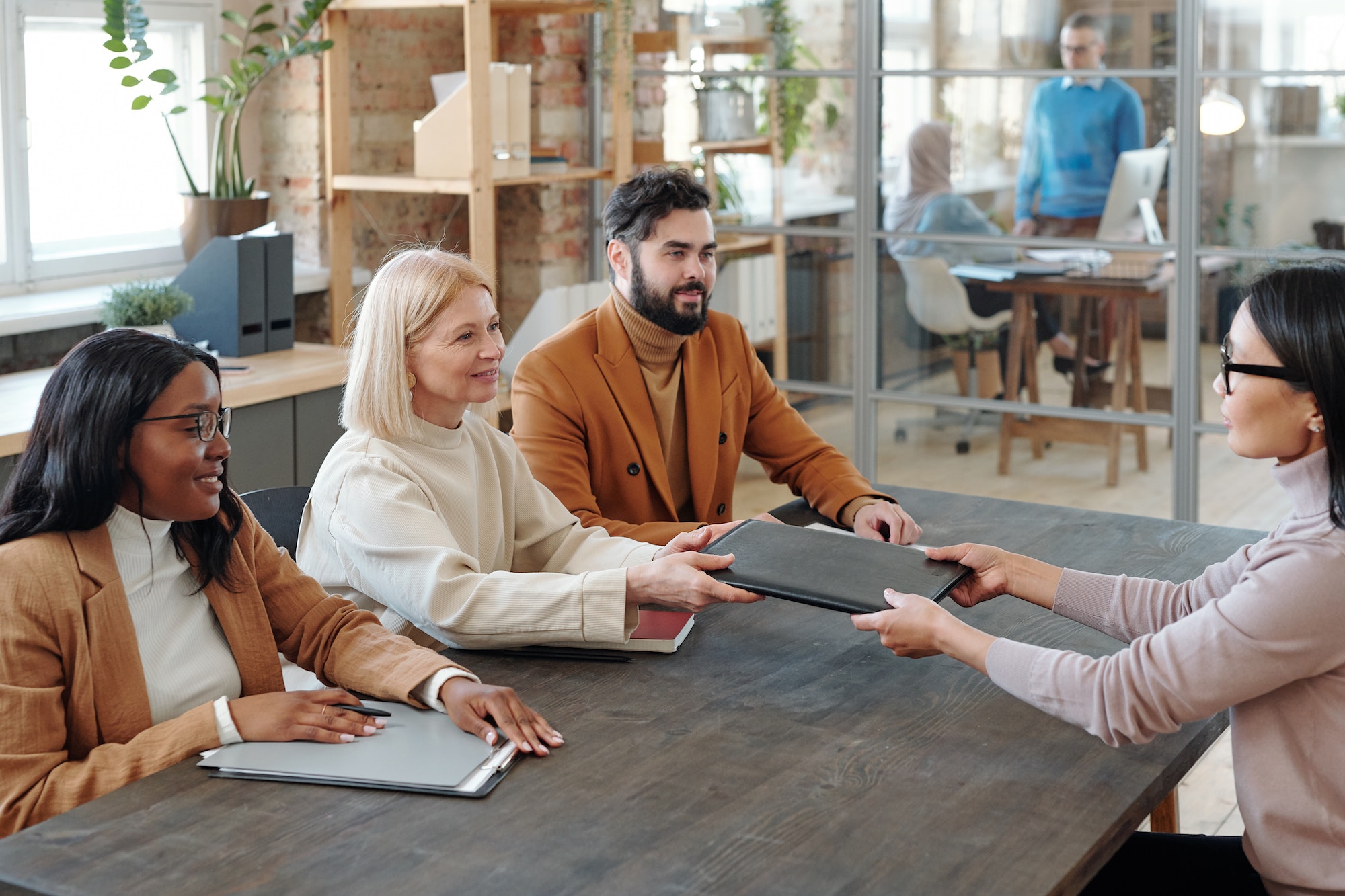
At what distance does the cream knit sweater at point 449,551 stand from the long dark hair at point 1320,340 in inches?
31.7

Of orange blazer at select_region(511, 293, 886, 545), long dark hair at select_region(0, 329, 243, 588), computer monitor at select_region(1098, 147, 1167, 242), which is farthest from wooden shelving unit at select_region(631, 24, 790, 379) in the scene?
long dark hair at select_region(0, 329, 243, 588)

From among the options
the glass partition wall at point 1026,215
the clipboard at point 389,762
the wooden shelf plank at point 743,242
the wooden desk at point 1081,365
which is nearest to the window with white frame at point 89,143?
the glass partition wall at point 1026,215

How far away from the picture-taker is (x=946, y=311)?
4.38 meters

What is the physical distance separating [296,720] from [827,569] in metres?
0.66

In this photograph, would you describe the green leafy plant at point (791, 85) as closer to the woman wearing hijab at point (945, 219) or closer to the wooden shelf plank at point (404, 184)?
the woman wearing hijab at point (945, 219)

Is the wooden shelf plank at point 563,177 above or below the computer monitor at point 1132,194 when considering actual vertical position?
above

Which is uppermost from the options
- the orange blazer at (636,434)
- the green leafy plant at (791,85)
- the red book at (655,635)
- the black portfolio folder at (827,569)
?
the green leafy plant at (791,85)

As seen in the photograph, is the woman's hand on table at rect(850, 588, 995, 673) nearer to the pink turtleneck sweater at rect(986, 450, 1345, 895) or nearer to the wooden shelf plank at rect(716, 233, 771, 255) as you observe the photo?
the pink turtleneck sweater at rect(986, 450, 1345, 895)

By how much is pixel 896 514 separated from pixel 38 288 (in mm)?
2672

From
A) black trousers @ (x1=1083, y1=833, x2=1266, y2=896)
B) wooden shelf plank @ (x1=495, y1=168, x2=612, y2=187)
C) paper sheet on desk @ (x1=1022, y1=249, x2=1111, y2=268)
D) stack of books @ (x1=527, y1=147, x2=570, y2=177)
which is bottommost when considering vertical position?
black trousers @ (x1=1083, y1=833, x2=1266, y2=896)

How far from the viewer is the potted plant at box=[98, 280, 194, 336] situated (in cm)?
342

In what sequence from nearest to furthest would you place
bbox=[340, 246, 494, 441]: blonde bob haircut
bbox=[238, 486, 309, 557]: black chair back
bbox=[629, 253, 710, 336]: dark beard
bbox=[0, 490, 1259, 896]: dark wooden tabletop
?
bbox=[0, 490, 1259, 896]: dark wooden tabletop, bbox=[340, 246, 494, 441]: blonde bob haircut, bbox=[238, 486, 309, 557]: black chair back, bbox=[629, 253, 710, 336]: dark beard

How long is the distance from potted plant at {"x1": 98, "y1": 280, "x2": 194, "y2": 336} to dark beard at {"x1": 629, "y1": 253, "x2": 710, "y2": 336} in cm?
142

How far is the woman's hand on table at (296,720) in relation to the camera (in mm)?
1475
